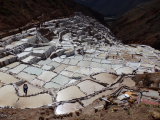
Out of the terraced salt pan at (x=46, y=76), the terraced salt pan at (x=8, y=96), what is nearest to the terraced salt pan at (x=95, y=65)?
the terraced salt pan at (x=46, y=76)

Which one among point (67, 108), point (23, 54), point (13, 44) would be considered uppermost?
point (13, 44)

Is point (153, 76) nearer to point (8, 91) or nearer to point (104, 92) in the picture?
point (104, 92)

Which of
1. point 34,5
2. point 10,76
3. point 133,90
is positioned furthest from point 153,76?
point 34,5

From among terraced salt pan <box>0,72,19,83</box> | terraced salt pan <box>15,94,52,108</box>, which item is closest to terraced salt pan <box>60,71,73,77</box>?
terraced salt pan <box>15,94,52,108</box>

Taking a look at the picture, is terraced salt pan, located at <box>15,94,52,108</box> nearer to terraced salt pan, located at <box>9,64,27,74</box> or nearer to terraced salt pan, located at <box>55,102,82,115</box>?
terraced salt pan, located at <box>55,102,82,115</box>

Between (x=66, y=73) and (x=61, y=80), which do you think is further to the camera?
(x=66, y=73)

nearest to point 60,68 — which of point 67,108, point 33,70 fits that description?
point 33,70

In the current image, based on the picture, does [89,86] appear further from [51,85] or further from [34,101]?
[34,101]
